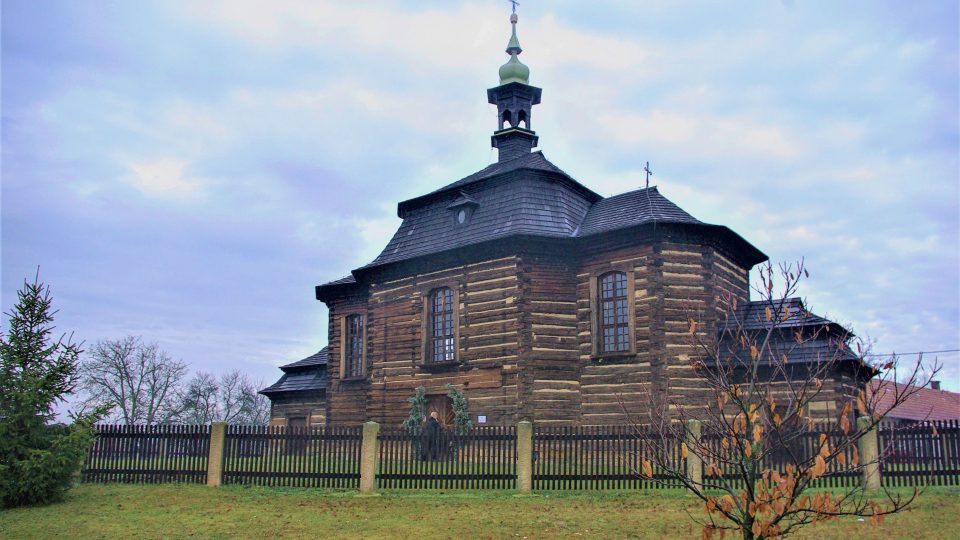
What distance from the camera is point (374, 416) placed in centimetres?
2744

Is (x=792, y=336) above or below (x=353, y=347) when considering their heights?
below

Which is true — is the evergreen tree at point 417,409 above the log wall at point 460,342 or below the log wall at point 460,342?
below

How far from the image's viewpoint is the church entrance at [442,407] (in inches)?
1011

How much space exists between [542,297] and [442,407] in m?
5.14

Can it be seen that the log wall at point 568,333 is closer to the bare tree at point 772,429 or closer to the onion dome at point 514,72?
the bare tree at point 772,429

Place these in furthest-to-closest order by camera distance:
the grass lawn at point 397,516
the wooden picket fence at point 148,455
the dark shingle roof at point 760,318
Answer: the dark shingle roof at point 760,318 → the wooden picket fence at point 148,455 → the grass lawn at point 397,516

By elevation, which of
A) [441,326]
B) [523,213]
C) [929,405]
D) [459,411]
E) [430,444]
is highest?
[523,213]

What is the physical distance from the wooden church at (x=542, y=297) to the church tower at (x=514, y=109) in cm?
217

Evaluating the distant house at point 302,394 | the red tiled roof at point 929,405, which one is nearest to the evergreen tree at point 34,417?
the distant house at point 302,394

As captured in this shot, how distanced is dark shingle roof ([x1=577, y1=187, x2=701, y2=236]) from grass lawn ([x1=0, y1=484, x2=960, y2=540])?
984cm

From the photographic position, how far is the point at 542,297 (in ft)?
79.8

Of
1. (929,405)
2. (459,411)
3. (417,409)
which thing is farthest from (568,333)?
(929,405)

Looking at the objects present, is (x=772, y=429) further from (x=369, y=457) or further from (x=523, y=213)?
(x=523, y=213)

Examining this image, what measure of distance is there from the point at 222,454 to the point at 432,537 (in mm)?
8865
